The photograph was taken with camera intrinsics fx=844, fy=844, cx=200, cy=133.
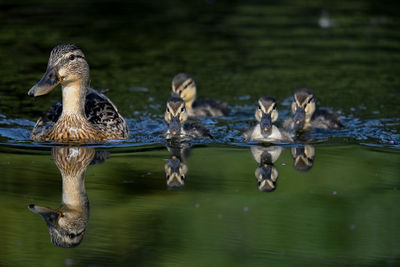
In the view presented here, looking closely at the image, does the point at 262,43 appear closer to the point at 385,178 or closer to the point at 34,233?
the point at 385,178

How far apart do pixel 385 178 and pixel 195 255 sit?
226 cm

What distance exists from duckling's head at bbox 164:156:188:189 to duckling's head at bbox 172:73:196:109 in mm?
2202

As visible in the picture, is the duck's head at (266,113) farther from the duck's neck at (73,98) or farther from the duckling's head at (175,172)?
the duck's neck at (73,98)

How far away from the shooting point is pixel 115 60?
36.4 feet

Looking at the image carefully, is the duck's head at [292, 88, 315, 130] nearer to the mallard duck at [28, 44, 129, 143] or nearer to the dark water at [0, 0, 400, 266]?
the dark water at [0, 0, 400, 266]

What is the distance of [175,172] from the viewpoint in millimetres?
6809

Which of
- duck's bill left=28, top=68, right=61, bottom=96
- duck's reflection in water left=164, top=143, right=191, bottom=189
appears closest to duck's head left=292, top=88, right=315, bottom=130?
duck's reflection in water left=164, top=143, right=191, bottom=189

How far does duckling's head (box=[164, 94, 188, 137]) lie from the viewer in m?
8.02

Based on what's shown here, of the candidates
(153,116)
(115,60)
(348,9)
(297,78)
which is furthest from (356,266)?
(348,9)

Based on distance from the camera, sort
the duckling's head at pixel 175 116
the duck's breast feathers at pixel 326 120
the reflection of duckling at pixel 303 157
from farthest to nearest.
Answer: the duck's breast feathers at pixel 326 120 < the duckling's head at pixel 175 116 < the reflection of duckling at pixel 303 157

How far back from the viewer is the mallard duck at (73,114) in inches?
298

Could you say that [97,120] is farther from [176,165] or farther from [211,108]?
[211,108]

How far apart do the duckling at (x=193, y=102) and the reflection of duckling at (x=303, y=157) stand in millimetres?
1641

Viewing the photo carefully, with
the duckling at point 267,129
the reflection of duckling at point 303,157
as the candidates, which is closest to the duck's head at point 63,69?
the duckling at point 267,129
